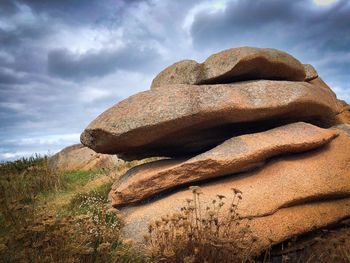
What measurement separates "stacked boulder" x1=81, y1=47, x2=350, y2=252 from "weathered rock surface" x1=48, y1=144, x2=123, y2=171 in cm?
1093

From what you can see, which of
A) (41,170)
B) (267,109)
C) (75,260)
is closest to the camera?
(75,260)

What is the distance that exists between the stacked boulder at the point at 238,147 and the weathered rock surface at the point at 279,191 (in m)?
0.02

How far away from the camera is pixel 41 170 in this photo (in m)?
Result: 16.0

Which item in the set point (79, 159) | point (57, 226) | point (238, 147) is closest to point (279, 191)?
point (238, 147)

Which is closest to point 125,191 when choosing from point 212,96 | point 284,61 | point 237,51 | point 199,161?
point 199,161

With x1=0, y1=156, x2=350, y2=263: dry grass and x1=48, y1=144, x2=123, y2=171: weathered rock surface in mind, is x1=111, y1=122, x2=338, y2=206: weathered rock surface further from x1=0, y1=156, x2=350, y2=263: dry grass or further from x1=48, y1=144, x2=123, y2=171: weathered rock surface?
x1=48, y1=144, x2=123, y2=171: weathered rock surface

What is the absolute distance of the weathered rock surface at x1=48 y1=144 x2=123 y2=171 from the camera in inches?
787

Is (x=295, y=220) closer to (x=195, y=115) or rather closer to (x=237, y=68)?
(x=195, y=115)

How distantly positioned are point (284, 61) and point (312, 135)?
193cm

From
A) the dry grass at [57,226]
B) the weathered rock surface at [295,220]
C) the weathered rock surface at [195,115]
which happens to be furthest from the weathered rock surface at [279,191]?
the weathered rock surface at [195,115]

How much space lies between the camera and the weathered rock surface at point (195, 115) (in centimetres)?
779

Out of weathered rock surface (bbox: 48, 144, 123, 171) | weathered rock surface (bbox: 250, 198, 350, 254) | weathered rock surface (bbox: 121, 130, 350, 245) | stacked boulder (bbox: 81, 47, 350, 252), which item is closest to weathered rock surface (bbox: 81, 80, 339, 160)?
stacked boulder (bbox: 81, 47, 350, 252)

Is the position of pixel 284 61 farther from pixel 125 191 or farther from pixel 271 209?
pixel 125 191

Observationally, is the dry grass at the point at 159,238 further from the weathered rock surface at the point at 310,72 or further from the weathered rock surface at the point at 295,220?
the weathered rock surface at the point at 310,72
